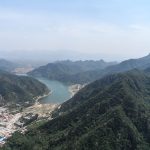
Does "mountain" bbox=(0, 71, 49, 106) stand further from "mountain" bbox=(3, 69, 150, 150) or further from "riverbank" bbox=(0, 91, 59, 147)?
"mountain" bbox=(3, 69, 150, 150)

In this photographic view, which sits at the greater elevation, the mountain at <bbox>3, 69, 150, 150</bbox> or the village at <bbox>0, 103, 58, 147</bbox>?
the mountain at <bbox>3, 69, 150, 150</bbox>

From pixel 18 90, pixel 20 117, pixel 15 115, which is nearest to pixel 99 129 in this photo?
pixel 20 117

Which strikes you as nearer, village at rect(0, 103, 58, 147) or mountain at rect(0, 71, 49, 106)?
village at rect(0, 103, 58, 147)

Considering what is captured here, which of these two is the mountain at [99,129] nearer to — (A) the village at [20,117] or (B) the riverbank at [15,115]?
(A) the village at [20,117]

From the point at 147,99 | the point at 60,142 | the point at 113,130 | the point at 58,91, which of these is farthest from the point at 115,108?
the point at 58,91

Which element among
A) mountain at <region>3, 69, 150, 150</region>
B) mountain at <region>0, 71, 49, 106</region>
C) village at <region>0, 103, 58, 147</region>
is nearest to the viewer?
mountain at <region>3, 69, 150, 150</region>

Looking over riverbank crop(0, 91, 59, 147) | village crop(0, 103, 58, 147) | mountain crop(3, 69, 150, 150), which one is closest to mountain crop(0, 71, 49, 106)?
riverbank crop(0, 91, 59, 147)

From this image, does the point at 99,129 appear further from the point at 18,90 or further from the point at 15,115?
the point at 18,90
